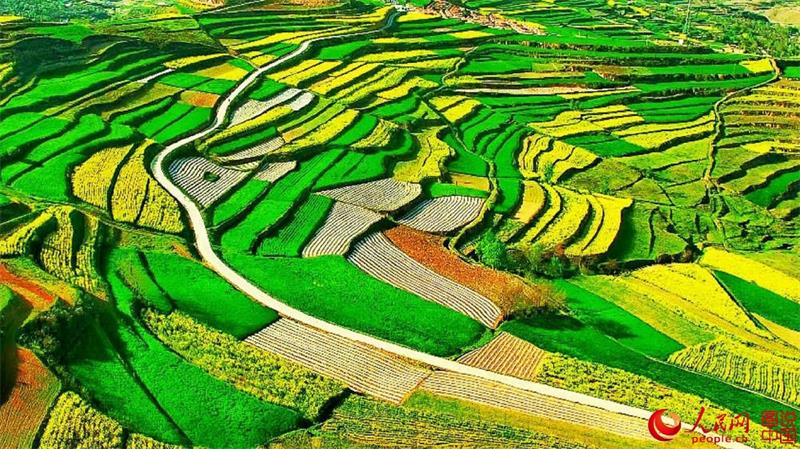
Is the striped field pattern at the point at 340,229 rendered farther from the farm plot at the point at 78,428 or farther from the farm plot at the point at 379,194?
the farm plot at the point at 78,428

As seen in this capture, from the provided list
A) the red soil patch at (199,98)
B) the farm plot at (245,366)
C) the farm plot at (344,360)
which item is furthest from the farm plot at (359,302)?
the red soil patch at (199,98)

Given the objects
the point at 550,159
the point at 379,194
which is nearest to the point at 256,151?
the point at 379,194

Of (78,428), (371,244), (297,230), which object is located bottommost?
(371,244)

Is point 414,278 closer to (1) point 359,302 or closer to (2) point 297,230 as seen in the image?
(1) point 359,302

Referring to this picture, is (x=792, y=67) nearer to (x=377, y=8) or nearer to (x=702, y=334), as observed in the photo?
(x=377, y=8)

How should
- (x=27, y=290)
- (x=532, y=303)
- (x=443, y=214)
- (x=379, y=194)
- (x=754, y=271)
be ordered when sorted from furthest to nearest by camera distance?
1. (x=379, y=194)
2. (x=443, y=214)
3. (x=754, y=271)
4. (x=532, y=303)
5. (x=27, y=290)

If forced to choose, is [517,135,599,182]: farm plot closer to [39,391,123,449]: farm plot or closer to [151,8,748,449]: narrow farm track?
[151,8,748,449]: narrow farm track

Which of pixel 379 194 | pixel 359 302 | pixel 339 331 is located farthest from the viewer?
pixel 379 194
